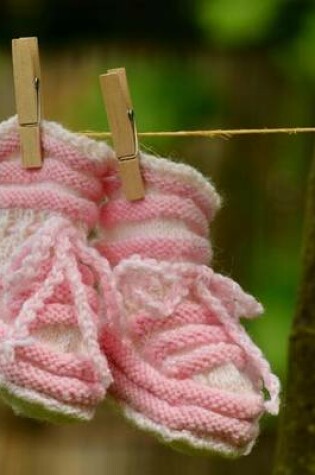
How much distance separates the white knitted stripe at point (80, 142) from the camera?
2.23ft

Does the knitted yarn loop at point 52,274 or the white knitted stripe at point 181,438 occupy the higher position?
the knitted yarn loop at point 52,274

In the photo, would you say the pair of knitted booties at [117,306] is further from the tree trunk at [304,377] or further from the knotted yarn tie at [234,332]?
the tree trunk at [304,377]

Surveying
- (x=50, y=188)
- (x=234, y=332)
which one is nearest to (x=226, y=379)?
(x=234, y=332)

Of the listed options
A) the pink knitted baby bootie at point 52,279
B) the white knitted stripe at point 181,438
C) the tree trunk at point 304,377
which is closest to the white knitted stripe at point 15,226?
the pink knitted baby bootie at point 52,279

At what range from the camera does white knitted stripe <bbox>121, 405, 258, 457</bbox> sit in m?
0.66

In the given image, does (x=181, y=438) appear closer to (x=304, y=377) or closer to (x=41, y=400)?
(x=41, y=400)

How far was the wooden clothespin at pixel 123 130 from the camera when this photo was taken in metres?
0.68

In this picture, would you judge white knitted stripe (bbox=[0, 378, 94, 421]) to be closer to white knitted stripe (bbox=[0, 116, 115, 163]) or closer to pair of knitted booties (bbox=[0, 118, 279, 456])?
pair of knitted booties (bbox=[0, 118, 279, 456])

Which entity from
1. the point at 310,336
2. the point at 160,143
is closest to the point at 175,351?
the point at 310,336

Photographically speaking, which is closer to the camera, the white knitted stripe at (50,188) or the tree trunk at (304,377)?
the white knitted stripe at (50,188)

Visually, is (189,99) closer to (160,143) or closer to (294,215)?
(160,143)

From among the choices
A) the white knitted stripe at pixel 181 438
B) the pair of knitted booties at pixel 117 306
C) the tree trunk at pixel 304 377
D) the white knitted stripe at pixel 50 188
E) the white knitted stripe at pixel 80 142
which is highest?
the white knitted stripe at pixel 80 142

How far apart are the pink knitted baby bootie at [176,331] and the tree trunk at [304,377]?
0.58ft

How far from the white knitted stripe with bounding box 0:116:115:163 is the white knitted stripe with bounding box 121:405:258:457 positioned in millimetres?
137
